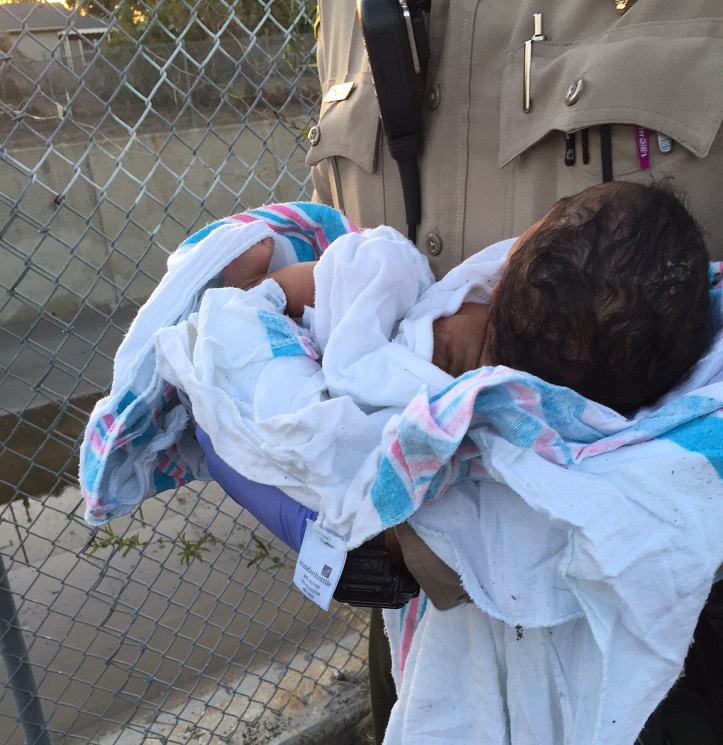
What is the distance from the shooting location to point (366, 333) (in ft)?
3.43

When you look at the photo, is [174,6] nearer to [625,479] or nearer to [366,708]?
[366,708]

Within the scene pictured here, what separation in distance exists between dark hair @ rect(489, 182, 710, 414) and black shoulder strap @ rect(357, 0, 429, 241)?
42cm

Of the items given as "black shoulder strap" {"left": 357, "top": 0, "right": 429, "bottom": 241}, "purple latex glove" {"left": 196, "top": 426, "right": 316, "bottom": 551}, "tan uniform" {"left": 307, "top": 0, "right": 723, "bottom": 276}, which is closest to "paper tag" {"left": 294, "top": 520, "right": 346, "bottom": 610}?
"purple latex glove" {"left": 196, "top": 426, "right": 316, "bottom": 551}

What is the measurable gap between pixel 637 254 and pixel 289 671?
2.04 meters

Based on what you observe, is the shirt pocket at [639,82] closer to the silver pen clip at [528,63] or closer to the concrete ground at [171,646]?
the silver pen clip at [528,63]

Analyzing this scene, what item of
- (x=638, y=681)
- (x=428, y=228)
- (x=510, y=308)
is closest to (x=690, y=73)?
(x=510, y=308)

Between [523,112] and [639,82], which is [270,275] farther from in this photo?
[639,82]

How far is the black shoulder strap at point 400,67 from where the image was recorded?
46.6 inches

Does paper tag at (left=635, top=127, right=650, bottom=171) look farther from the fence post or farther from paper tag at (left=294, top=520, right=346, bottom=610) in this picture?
the fence post

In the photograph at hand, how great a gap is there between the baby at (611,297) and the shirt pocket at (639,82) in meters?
0.11

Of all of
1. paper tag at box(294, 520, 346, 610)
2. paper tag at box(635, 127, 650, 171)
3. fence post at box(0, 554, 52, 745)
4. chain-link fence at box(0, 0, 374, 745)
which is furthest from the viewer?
chain-link fence at box(0, 0, 374, 745)

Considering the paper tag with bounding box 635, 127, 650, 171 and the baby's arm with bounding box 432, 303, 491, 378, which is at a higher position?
the paper tag with bounding box 635, 127, 650, 171

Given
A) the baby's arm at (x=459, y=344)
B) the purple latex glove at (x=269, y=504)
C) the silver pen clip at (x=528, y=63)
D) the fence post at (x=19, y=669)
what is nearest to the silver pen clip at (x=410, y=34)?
the silver pen clip at (x=528, y=63)

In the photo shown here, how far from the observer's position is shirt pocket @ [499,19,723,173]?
0.95 m
